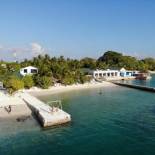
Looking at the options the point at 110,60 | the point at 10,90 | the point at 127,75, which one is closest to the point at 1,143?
the point at 10,90

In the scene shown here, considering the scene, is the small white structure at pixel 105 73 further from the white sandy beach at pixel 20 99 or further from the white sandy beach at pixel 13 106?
the white sandy beach at pixel 13 106

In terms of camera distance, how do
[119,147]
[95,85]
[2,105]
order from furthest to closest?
[95,85], [2,105], [119,147]

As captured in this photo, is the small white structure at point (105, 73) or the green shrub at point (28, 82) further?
the small white structure at point (105, 73)

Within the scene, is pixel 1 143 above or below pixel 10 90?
below

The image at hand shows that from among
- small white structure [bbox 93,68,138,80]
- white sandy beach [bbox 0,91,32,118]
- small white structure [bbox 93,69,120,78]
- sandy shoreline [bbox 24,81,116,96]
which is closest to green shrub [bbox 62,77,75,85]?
sandy shoreline [bbox 24,81,116,96]

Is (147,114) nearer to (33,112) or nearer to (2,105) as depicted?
(33,112)

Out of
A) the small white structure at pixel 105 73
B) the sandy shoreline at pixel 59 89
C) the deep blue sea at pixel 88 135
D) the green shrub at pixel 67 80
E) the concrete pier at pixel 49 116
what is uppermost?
the small white structure at pixel 105 73

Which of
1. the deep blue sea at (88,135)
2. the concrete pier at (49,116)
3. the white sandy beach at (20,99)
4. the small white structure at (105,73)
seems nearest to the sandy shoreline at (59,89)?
the white sandy beach at (20,99)

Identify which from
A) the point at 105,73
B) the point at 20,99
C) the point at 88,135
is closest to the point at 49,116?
the point at 88,135
